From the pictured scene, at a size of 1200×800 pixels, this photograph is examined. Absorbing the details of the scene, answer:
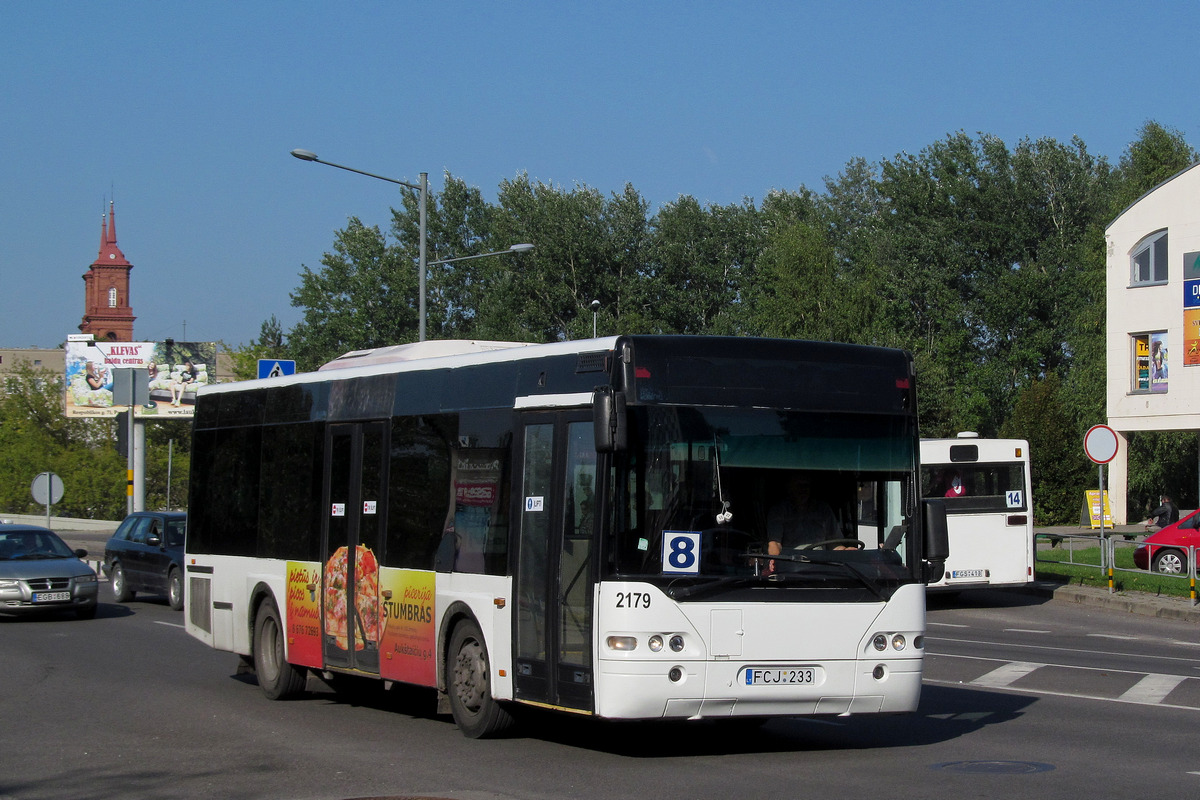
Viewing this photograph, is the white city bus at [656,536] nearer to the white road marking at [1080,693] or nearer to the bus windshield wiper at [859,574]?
the bus windshield wiper at [859,574]

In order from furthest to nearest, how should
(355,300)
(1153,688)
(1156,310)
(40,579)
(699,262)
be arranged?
(355,300), (699,262), (1156,310), (40,579), (1153,688)

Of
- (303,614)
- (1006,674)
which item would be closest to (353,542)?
(303,614)

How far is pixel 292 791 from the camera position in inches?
338

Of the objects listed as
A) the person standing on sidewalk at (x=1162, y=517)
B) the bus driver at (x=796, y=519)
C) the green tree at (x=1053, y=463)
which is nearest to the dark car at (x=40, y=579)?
the bus driver at (x=796, y=519)

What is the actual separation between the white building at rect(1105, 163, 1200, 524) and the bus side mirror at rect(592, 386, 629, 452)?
135 feet

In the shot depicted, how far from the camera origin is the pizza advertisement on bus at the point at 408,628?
1100 cm

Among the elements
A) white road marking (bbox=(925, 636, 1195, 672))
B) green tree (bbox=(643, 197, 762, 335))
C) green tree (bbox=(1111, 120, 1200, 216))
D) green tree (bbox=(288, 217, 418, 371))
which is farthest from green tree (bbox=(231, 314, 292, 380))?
white road marking (bbox=(925, 636, 1195, 672))

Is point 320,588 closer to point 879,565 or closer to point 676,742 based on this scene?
point 676,742

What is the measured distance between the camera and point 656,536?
29.8 ft

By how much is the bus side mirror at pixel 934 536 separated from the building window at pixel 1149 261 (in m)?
40.9

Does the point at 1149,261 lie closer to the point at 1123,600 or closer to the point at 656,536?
the point at 1123,600

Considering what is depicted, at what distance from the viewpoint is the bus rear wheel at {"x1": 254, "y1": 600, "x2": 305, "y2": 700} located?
13.3 metres

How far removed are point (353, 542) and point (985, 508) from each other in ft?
51.8

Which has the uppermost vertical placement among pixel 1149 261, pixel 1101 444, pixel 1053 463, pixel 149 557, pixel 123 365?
pixel 1149 261
